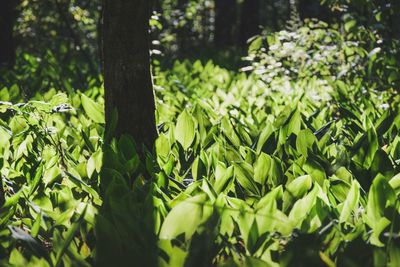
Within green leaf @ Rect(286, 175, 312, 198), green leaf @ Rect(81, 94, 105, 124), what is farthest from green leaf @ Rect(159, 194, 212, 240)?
green leaf @ Rect(81, 94, 105, 124)

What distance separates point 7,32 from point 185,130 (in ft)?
17.2

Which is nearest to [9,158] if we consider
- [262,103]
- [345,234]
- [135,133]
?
[135,133]

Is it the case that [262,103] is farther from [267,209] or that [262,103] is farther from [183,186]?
[267,209]

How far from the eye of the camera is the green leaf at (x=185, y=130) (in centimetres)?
307

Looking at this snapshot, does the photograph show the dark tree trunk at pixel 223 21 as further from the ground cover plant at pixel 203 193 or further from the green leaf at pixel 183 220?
the green leaf at pixel 183 220

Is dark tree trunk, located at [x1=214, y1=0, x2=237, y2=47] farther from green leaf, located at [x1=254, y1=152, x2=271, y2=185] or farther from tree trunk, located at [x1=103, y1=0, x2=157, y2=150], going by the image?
green leaf, located at [x1=254, y1=152, x2=271, y2=185]

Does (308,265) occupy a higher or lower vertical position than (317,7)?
lower

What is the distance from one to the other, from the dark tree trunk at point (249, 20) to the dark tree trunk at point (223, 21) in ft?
2.77

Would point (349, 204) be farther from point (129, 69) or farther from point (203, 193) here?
point (129, 69)

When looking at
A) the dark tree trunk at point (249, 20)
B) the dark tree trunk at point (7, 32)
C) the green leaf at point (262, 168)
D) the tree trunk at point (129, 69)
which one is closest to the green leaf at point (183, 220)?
the green leaf at point (262, 168)

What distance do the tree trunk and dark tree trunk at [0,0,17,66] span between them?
186 inches

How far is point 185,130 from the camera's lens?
3082 mm

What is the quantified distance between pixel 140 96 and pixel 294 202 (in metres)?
1.18

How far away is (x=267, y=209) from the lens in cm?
194
